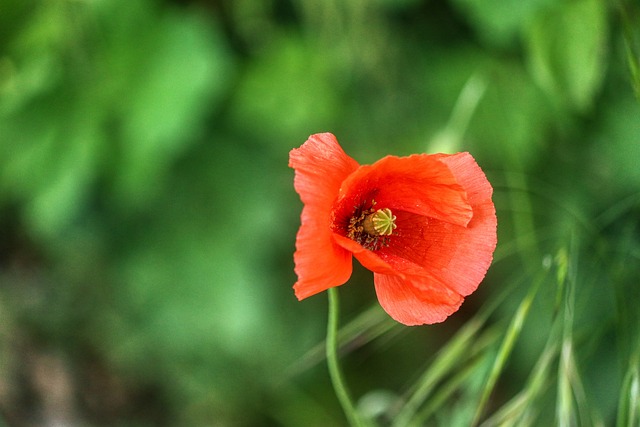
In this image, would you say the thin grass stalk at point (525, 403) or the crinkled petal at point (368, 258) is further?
the thin grass stalk at point (525, 403)

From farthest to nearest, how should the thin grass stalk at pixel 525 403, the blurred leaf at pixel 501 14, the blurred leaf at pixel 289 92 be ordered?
the blurred leaf at pixel 289 92 < the blurred leaf at pixel 501 14 < the thin grass stalk at pixel 525 403

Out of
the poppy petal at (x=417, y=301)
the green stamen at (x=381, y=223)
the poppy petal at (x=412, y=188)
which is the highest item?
the poppy petal at (x=412, y=188)

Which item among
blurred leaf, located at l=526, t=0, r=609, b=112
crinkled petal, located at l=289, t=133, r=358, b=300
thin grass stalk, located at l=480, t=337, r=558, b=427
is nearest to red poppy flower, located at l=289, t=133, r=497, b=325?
crinkled petal, located at l=289, t=133, r=358, b=300

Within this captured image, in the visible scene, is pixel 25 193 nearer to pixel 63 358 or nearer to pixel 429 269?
pixel 63 358

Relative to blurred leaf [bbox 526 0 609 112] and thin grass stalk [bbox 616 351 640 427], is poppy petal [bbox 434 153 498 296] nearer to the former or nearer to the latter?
thin grass stalk [bbox 616 351 640 427]

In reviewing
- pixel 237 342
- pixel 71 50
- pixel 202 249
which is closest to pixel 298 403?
pixel 237 342

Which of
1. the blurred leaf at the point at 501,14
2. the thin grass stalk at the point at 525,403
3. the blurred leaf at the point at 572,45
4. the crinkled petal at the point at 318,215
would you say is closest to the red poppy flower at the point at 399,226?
the crinkled petal at the point at 318,215

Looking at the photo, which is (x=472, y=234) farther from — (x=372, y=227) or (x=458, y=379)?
(x=458, y=379)

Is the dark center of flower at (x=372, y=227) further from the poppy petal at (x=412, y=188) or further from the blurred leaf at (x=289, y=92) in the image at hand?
the blurred leaf at (x=289, y=92)

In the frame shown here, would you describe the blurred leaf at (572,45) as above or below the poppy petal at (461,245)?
below
